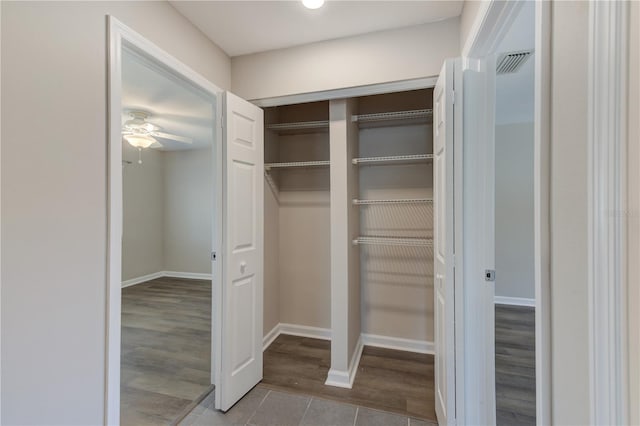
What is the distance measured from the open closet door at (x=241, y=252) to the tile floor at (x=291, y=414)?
0.09 metres

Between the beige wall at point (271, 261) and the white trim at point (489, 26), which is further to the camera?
the beige wall at point (271, 261)

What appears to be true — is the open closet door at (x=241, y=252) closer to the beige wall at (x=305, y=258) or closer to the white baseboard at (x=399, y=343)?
the beige wall at (x=305, y=258)

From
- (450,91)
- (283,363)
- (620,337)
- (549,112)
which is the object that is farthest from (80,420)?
(450,91)

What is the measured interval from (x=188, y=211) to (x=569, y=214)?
19.9ft

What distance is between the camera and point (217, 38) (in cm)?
200

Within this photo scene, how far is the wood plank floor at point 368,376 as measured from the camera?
2.01 m

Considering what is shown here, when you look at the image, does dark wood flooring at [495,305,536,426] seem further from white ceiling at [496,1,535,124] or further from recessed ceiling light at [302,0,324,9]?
recessed ceiling light at [302,0,324,9]

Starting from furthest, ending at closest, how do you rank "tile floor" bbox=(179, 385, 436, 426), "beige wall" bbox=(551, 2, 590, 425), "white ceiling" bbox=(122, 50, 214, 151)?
"white ceiling" bbox=(122, 50, 214, 151)
"tile floor" bbox=(179, 385, 436, 426)
"beige wall" bbox=(551, 2, 590, 425)

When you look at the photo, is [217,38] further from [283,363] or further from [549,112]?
[283,363]

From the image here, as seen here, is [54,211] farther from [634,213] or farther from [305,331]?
[305,331]

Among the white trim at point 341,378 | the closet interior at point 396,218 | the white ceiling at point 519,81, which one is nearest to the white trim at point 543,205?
the white ceiling at point 519,81

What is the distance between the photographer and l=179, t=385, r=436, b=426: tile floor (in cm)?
181

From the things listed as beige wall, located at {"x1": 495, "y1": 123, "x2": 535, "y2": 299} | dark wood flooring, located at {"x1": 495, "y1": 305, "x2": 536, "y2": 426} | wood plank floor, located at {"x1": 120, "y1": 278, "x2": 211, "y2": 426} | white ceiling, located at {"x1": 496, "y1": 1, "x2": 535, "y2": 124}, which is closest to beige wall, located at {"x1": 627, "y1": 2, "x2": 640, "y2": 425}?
white ceiling, located at {"x1": 496, "y1": 1, "x2": 535, "y2": 124}

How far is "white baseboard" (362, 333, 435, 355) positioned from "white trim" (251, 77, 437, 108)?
90.4 inches
